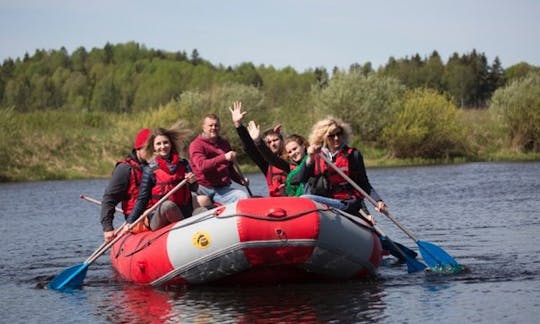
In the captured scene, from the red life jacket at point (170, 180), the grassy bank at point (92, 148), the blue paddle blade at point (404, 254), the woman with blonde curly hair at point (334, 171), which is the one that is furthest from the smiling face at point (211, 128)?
the grassy bank at point (92, 148)

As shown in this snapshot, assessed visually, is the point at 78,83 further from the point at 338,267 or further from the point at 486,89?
the point at 338,267

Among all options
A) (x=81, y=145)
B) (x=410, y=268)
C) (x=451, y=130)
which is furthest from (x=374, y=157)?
(x=410, y=268)

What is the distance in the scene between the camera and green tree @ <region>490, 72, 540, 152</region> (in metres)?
48.4

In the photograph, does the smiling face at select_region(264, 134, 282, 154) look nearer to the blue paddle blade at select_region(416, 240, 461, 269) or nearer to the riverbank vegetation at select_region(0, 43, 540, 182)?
the blue paddle blade at select_region(416, 240, 461, 269)

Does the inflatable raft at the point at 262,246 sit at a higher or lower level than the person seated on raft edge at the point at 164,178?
lower

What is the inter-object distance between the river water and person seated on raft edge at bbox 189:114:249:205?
55.1 inches

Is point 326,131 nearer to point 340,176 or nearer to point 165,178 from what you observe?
point 340,176

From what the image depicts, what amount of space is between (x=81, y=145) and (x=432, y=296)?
39.5 meters

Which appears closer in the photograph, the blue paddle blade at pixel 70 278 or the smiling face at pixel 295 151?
the smiling face at pixel 295 151

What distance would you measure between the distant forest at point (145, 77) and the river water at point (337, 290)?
6994 cm

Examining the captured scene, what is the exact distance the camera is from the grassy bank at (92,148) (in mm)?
45469

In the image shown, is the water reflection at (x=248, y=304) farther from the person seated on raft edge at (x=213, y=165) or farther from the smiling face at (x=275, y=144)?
the smiling face at (x=275, y=144)

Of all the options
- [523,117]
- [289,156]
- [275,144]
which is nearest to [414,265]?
[289,156]

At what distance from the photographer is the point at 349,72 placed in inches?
2003
